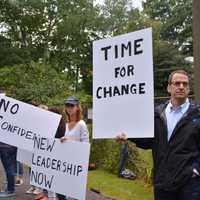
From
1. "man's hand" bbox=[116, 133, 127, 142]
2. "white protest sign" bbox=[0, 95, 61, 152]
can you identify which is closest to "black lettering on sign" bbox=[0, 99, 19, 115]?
"white protest sign" bbox=[0, 95, 61, 152]

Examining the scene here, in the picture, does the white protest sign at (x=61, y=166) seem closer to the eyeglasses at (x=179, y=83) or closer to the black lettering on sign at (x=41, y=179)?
the black lettering on sign at (x=41, y=179)

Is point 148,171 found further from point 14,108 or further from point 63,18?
point 63,18

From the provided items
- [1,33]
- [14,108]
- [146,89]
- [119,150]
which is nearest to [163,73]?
[1,33]

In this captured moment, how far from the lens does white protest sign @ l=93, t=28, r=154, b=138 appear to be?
4.55m

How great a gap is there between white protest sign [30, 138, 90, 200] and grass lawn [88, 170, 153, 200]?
2522mm

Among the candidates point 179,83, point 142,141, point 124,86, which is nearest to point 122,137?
point 142,141

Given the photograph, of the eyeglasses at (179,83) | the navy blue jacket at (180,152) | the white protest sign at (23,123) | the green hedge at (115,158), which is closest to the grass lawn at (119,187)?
the green hedge at (115,158)

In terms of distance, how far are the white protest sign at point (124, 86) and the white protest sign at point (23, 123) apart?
249cm

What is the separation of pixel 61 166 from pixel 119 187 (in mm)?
3495

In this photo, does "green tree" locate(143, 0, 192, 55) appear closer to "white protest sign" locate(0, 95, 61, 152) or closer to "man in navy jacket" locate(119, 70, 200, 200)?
"white protest sign" locate(0, 95, 61, 152)

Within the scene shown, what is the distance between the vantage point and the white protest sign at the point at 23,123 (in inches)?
292

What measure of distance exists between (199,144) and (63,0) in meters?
47.7

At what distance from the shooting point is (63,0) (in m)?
50.9

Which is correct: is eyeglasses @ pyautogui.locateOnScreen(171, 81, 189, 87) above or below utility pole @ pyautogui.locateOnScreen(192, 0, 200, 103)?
below
